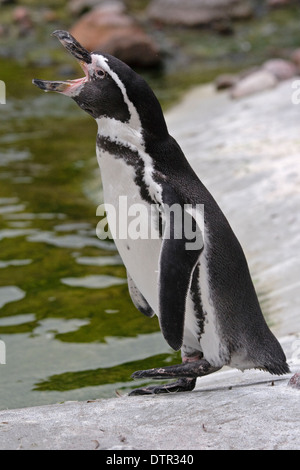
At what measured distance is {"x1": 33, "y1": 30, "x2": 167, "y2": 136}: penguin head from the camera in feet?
9.80

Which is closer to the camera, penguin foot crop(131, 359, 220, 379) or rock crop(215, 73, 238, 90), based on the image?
penguin foot crop(131, 359, 220, 379)

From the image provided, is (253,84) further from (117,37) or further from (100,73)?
(100,73)

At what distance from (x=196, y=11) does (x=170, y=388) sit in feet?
44.9

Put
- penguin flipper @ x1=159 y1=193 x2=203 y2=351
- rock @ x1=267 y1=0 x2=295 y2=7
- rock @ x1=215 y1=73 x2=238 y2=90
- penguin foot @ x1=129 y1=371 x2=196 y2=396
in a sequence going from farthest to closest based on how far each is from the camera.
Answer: rock @ x1=267 y1=0 x2=295 y2=7 → rock @ x1=215 y1=73 x2=238 y2=90 → penguin foot @ x1=129 y1=371 x2=196 y2=396 → penguin flipper @ x1=159 y1=193 x2=203 y2=351

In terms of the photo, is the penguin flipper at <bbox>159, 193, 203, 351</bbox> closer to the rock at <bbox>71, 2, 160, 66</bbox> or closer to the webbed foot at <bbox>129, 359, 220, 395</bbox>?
the webbed foot at <bbox>129, 359, 220, 395</bbox>

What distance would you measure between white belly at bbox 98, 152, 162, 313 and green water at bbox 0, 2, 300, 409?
0.97 meters

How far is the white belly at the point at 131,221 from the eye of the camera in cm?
297

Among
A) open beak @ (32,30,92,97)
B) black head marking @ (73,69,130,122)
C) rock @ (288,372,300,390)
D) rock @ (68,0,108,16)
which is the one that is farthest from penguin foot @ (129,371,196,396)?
rock @ (68,0,108,16)

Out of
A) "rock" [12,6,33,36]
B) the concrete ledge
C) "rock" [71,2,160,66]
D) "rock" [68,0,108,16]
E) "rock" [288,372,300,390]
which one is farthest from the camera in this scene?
"rock" [68,0,108,16]

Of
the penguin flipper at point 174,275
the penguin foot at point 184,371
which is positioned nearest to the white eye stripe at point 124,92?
the penguin flipper at point 174,275

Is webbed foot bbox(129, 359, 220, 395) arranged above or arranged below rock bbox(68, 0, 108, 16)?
above

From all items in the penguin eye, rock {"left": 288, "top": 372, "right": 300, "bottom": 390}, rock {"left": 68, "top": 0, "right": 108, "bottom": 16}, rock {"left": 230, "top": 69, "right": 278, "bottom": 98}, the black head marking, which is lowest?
rock {"left": 230, "top": 69, "right": 278, "bottom": 98}

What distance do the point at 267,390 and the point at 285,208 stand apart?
3040 mm

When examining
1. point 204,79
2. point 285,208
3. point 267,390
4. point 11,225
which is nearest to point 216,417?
point 267,390
